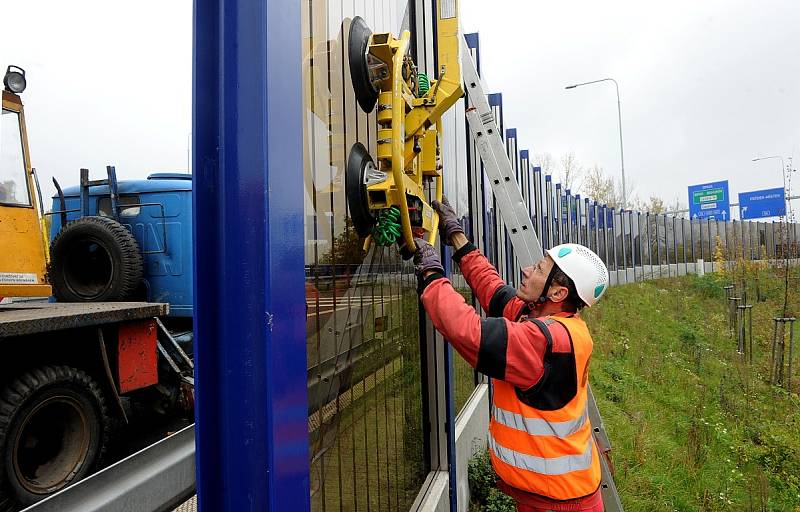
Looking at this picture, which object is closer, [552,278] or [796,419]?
[552,278]

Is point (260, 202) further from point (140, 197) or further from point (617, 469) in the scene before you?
point (140, 197)

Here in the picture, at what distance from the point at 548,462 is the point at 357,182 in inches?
59.1

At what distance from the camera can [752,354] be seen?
11.0m

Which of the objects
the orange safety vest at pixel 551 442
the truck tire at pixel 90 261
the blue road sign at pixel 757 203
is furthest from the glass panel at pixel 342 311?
the blue road sign at pixel 757 203

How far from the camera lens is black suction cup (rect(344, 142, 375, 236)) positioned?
1.82 metres

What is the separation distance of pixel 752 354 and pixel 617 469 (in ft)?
24.6

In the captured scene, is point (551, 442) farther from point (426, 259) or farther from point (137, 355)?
point (137, 355)

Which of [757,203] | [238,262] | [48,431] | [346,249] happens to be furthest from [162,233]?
[757,203]

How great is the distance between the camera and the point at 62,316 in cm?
425

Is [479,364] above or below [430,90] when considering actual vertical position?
below

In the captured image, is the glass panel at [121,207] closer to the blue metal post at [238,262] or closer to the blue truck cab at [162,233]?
the blue truck cab at [162,233]

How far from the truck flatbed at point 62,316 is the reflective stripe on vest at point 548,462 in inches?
140

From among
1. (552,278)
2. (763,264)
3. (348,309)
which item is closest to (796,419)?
Answer: (552,278)

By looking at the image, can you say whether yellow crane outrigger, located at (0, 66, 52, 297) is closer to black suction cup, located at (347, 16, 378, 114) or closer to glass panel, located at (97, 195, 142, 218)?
glass panel, located at (97, 195, 142, 218)
